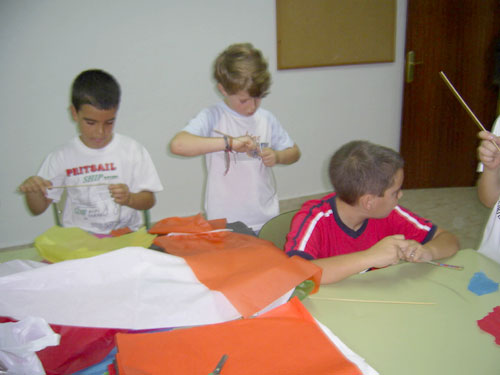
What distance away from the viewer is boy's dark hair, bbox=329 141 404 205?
1073 millimetres

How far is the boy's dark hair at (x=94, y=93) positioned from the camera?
1405mm

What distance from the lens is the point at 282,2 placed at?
9.36ft

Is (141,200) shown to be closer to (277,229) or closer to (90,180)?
(90,180)

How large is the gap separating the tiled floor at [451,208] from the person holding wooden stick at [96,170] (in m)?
1.80

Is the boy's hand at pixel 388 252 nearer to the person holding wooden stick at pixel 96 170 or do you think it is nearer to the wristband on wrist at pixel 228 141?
the wristband on wrist at pixel 228 141

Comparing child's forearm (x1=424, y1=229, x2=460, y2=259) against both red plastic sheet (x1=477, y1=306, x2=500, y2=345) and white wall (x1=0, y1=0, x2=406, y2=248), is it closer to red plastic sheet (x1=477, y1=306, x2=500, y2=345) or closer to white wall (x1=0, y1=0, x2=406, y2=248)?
red plastic sheet (x1=477, y1=306, x2=500, y2=345)

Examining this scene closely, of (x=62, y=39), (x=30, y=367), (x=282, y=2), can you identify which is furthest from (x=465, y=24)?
(x=30, y=367)

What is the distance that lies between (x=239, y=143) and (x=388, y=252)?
653 mm

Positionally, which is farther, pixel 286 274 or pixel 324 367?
pixel 286 274

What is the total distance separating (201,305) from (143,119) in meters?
2.22

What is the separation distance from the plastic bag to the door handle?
339 cm

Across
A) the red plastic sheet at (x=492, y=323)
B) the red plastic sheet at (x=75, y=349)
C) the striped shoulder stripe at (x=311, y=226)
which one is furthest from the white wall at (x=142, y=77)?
the red plastic sheet at (x=492, y=323)

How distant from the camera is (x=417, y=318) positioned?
753 mm

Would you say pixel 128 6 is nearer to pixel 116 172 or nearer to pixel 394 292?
pixel 116 172
